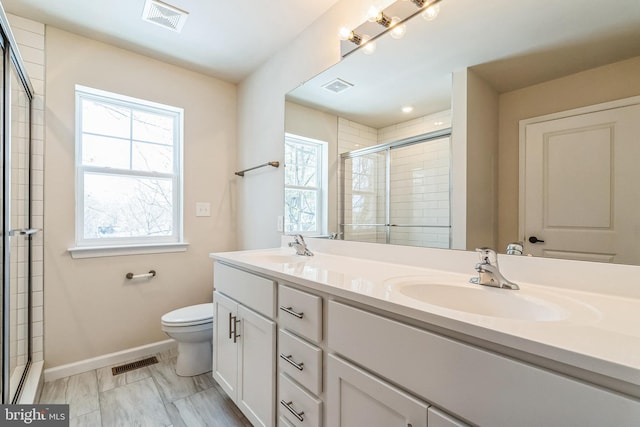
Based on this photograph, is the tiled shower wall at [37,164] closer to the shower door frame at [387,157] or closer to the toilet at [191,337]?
the toilet at [191,337]

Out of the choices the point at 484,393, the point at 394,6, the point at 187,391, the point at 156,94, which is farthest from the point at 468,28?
the point at 187,391

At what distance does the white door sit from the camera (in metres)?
0.84

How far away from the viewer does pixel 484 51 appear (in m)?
1.14

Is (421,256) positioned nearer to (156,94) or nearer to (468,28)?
(468,28)

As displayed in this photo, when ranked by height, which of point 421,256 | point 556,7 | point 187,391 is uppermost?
point 556,7

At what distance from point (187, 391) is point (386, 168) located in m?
1.79

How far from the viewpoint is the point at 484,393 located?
0.60m

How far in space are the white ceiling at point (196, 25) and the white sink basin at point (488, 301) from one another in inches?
67.9

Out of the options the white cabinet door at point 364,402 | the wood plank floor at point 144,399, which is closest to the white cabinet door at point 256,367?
the wood plank floor at point 144,399

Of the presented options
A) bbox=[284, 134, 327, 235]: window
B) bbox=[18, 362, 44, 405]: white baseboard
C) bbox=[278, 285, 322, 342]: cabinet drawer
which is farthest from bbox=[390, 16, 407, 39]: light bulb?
bbox=[18, 362, 44, 405]: white baseboard

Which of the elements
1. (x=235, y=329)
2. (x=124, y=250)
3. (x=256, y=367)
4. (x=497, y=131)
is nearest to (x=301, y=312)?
(x=256, y=367)

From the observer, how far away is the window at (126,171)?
6.92ft

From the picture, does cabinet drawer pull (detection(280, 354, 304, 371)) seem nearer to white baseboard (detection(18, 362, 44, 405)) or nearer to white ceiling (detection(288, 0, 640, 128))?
white ceiling (detection(288, 0, 640, 128))

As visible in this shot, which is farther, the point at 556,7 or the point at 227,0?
the point at 227,0
